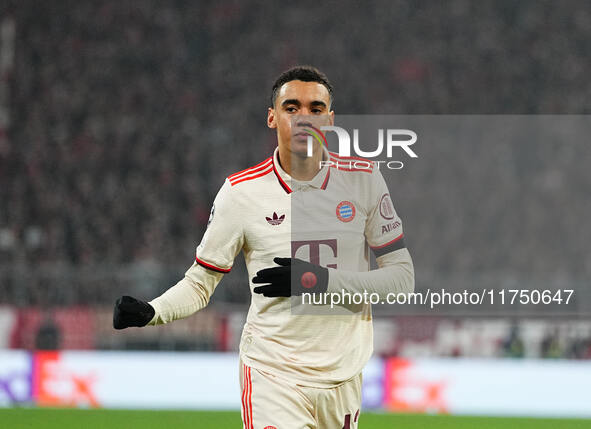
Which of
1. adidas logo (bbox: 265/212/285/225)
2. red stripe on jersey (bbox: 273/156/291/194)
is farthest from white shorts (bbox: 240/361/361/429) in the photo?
red stripe on jersey (bbox: 273/156/291/194)

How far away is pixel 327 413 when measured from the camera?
326cm

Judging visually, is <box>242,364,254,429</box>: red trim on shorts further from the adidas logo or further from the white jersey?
the adidas logo

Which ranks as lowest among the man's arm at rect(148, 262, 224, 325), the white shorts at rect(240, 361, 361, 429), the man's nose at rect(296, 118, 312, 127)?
the white shorts at rect(240, 361, 361, 429)

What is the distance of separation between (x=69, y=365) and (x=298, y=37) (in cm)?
1146

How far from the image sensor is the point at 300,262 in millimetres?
3143

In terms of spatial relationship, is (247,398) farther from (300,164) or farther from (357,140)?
(357,140)

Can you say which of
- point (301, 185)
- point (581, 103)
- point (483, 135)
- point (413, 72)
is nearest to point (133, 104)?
point (413, 72)

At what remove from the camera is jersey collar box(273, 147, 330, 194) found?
3.44 metres

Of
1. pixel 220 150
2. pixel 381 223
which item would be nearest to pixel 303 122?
pixel 381 223

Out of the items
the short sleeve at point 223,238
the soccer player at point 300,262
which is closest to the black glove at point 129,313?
the soccer player at point 300,262

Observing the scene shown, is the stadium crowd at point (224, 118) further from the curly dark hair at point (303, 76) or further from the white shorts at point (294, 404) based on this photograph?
the white shorts at point (294, 404)

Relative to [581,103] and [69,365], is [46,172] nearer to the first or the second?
[69,365]

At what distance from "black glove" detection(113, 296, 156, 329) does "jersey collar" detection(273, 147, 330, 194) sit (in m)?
0.72

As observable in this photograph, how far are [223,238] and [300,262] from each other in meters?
0.38
